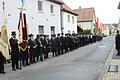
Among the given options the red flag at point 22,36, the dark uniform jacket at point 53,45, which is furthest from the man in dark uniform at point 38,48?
the dark uniform jacket at point 53,45

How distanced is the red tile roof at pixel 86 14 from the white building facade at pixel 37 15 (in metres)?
58.6

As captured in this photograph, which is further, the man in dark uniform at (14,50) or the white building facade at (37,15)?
the white building facade at (37,15)

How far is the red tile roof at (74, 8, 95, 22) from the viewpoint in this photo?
Result: 9906cm

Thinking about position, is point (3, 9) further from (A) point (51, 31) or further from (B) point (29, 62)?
(A) point (51, 31)

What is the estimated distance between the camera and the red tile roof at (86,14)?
99062mm

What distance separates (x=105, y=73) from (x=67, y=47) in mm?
14913

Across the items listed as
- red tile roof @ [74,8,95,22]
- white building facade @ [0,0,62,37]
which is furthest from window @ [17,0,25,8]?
red tile roof @ [74,8,95,22]

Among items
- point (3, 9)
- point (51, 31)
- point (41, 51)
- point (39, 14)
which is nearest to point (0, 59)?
point (41, 51)

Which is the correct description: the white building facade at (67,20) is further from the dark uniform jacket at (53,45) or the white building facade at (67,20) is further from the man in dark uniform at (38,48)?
the man in dark uniform at (38,48)

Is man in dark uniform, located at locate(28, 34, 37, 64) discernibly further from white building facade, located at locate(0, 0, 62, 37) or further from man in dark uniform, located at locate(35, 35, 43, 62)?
white building facade, located at locate(0, 0, 62, 37)

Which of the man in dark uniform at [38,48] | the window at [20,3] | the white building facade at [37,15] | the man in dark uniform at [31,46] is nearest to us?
the man in dark uniform at [31,46]

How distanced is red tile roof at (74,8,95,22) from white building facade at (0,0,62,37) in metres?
58.6

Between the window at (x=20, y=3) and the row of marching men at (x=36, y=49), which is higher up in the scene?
the window at (x=20, y=3)

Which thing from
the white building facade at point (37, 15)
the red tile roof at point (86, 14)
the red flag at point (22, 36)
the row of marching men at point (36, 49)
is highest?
the red tile roof at point (86, 14)
